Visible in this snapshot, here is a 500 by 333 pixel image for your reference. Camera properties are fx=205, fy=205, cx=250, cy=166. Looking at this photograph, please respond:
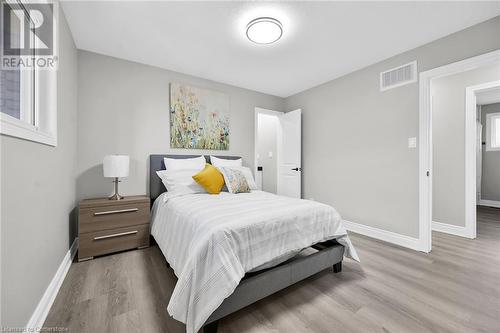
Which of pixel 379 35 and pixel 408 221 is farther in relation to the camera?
pixel 408 221

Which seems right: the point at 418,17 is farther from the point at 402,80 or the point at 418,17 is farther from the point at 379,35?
the point at 402,80

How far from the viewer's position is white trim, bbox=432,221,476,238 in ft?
9.84

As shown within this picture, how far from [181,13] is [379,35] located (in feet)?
7.04

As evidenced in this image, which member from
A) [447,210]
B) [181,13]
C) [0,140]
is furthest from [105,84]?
[447,210]

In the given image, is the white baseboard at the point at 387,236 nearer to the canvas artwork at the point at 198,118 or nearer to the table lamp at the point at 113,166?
the canvas artwork at the point at 198,118

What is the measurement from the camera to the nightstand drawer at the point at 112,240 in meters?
2.21

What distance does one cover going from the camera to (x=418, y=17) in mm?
2023

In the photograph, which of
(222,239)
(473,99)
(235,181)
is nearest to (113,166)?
(235,181)

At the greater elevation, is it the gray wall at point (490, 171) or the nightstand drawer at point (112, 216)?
the gray wall at point (490, 171)

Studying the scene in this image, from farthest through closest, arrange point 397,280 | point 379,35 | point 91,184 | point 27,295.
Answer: point 91,184 < point 379,35 < point 397,280 < point 27,295

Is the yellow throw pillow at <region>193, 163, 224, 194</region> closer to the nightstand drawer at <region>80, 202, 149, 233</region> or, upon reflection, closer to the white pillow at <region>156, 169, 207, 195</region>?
the white pillow at <region>156, 169, 207, 195</region>
